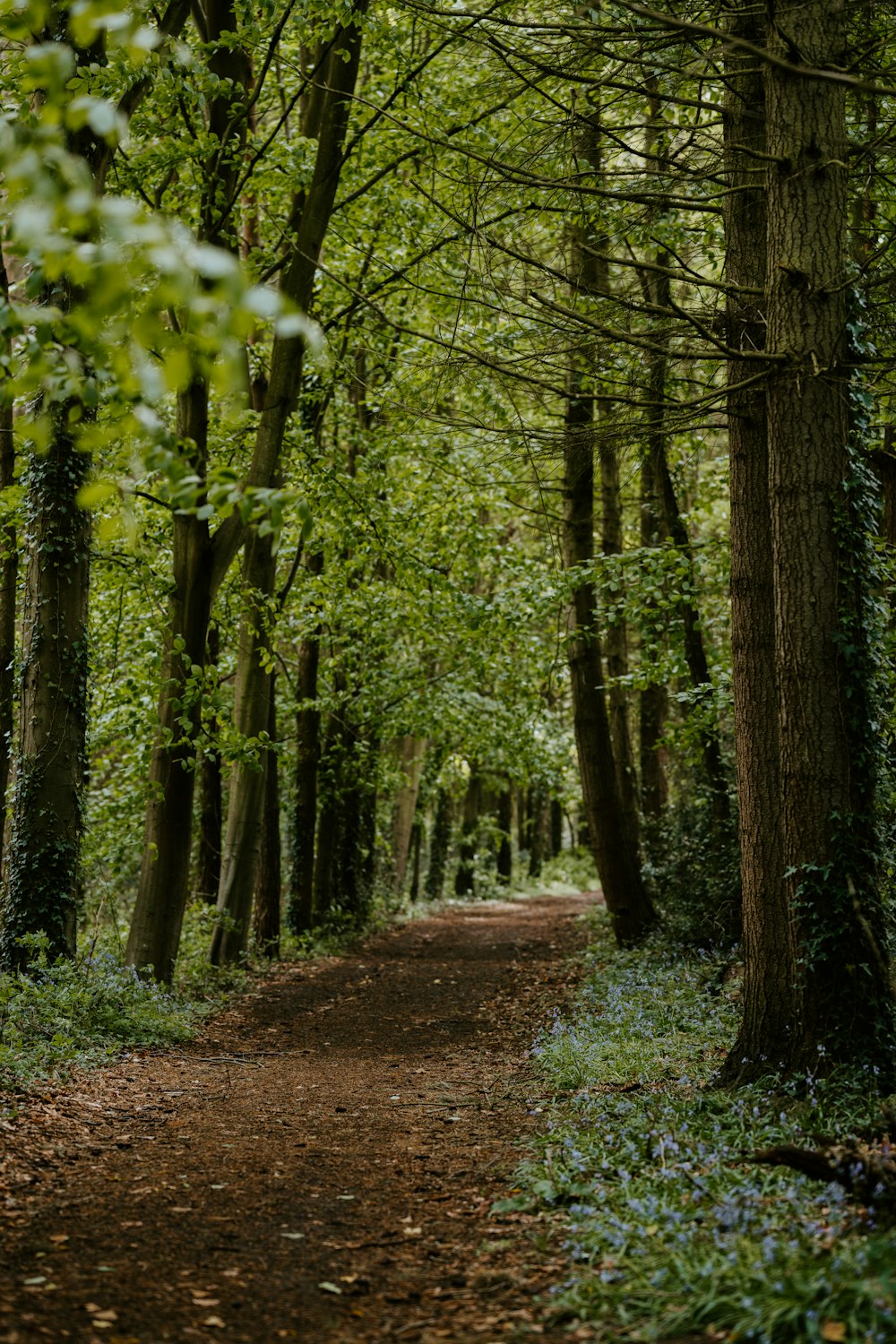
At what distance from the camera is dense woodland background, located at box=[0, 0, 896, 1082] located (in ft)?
19.5

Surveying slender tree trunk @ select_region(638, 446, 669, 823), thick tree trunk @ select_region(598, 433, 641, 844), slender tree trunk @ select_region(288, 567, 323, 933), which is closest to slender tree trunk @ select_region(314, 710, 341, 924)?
slender tree trunk @ select_region(288, 567, 323, 933)

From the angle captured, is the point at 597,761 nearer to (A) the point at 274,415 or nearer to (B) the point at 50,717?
(A) the point at 274,415

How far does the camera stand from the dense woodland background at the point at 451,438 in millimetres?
5957

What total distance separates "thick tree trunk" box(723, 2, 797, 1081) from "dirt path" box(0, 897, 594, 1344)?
1.70 meters

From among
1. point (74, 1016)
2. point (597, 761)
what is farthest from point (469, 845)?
point (74, 1016)

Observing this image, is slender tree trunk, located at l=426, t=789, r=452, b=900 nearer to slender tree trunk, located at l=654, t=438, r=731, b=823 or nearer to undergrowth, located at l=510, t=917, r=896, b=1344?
slender tree trunk, located at l=654, t=438, r=731, b=823

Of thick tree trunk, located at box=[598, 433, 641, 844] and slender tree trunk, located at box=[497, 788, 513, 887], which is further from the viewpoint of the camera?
slender tree trunk, located at box=[497, 788, 513, 887]

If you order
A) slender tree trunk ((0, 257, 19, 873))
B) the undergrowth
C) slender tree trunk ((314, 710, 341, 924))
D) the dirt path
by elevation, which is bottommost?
the dirt path

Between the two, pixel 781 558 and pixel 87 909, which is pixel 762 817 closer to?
pixel 781 558

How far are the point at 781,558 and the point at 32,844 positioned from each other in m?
6.52

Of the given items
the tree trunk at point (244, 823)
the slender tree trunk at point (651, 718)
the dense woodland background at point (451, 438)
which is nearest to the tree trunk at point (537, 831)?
the dense woodland background at point (451, 438)

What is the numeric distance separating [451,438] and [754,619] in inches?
246

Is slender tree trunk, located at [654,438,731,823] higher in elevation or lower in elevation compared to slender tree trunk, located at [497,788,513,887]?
higher

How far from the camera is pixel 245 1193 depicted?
210 inches
